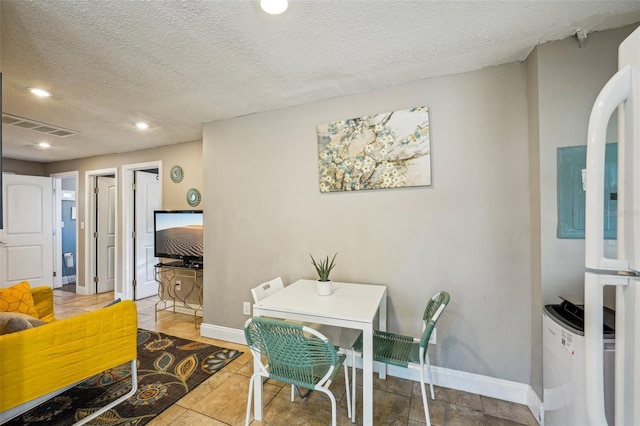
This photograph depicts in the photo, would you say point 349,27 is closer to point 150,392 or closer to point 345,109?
point 345,109

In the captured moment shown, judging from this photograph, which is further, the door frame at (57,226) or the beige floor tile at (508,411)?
the door frame at (57,226)

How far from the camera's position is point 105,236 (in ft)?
15.4

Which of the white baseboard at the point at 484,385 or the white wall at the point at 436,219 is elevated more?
the white wall at the point at 436,219

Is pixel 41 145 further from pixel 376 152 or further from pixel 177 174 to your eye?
pixel 376 152

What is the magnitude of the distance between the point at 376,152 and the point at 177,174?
290cm

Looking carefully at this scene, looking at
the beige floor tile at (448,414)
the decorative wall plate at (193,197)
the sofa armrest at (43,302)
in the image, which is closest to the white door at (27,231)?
the sofa armrest at (43,302)

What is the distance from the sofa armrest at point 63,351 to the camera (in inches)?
48.1

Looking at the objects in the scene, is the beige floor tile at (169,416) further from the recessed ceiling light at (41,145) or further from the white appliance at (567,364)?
the recessed ceiling light at (41,145)

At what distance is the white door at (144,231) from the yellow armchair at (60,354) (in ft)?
9.49

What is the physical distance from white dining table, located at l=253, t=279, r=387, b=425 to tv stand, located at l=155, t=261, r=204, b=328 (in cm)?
216

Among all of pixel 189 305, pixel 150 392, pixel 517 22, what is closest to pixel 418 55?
pixel 517 22

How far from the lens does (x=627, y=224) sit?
625mm

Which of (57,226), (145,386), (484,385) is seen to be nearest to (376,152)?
(484,385)

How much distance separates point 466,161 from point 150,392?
287cm
